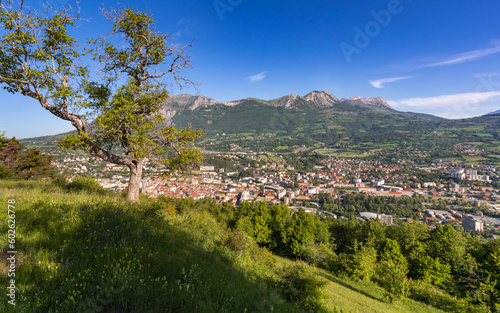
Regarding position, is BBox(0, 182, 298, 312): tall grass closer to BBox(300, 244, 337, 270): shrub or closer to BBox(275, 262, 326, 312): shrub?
BBox(275, 262, 326, 312): shrub

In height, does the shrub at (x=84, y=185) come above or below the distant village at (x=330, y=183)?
above

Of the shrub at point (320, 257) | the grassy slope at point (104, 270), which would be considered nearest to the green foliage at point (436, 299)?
the shrub at point (320, 257)

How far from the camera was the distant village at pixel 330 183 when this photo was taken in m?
59.4

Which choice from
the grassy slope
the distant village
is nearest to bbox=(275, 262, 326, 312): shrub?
the grassy slope

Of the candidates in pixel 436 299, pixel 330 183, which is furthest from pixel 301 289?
pixel 330 183

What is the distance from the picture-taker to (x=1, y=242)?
2953 millimetres

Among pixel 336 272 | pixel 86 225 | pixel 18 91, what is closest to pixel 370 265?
pixel 336 272

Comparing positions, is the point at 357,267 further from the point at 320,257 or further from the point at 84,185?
the point at 84,185

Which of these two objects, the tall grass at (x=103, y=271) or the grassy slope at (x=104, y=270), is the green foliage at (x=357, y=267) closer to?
the grassy slope at (x=104, y=270)

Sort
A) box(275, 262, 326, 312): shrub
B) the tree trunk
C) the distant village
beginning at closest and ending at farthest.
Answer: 1. box(275, 262, 326, 312): shrub
2. the tree trunk
3. the distant village

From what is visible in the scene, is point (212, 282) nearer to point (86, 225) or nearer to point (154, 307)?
point (154, 307)

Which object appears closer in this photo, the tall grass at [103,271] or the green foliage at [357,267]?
the tall grass at [103,271]

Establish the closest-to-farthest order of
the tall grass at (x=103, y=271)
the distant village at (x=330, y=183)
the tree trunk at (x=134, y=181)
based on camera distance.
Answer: the tall grass at (x=103, y=271), the tree trunk at (x=134, y=181), the distant village at (x=330, y=183)

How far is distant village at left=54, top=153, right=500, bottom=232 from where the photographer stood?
59.4m
